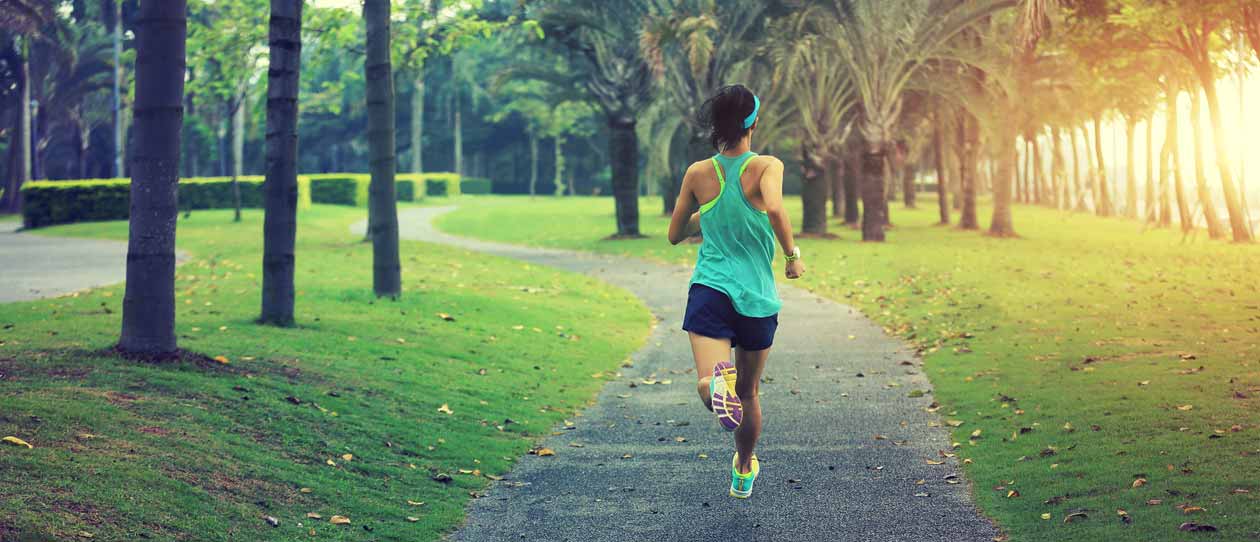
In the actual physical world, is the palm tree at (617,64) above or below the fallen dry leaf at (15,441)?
above

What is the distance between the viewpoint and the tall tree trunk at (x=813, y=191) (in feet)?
114

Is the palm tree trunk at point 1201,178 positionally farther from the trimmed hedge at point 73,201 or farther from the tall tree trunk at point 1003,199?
the trimmed hedge at point 73,201

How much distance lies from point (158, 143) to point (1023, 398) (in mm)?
6993

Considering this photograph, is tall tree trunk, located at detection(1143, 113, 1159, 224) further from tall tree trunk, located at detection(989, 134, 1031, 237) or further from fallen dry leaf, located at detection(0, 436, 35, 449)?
fallen dry leaf, located at detection(0, 436, 35, 449)

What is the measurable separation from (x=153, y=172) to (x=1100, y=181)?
5796 cm

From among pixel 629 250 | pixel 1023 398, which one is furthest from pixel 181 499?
pixel 629 250

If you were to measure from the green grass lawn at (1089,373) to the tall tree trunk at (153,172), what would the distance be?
5.84 meters

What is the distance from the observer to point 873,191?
33.7 metres

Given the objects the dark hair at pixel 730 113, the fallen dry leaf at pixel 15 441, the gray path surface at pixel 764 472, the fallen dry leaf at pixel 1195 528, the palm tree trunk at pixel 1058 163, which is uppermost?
the palm tree trunk at pixel 1058 163

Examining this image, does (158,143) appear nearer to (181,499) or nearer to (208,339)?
(208,339)

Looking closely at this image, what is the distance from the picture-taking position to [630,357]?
46.2 feet

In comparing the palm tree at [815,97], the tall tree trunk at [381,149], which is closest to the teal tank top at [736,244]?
the tall tree trunk at [381,149]

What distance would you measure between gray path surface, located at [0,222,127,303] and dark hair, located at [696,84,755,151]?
544 inches

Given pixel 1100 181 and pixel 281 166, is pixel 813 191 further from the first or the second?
pixel 1100 181
